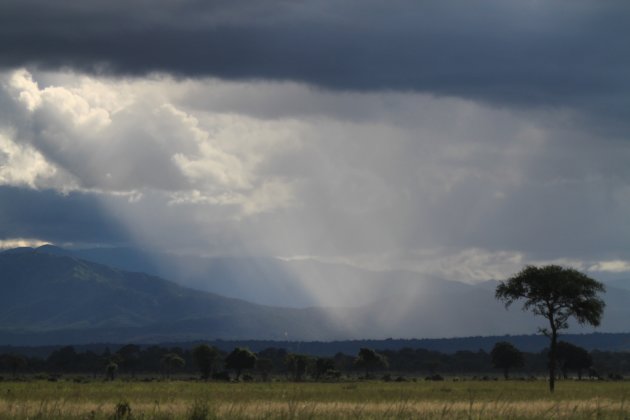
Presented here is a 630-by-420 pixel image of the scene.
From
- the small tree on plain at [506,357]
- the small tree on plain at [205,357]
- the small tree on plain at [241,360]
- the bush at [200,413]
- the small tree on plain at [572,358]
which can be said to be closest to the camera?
the bush at [200,413]

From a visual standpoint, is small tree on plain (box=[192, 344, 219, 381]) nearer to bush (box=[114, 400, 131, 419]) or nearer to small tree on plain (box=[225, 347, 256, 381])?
small tree on plain (box=[225, 347, 256, 381])

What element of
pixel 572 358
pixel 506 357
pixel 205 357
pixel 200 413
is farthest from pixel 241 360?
pixel 200 413

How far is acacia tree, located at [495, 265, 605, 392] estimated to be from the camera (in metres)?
69.4

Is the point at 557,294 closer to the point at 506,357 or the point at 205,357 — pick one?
the point at 205,357

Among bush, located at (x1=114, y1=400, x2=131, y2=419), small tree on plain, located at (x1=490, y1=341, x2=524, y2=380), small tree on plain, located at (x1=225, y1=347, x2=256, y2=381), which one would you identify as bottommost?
bush, located at (x1=114, y1=400, x2=131, y2=419)

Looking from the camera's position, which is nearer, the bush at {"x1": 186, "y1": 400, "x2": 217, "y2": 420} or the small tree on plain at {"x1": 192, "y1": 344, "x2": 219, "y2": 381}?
the bush at {"x1": 186, "y1": 400, "x2": 217, "y2": 420}

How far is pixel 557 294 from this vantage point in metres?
69.9

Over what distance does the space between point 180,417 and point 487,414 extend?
35.0 ft

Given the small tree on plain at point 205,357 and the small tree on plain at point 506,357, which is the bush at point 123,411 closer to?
the small tree on plain at point 205,357

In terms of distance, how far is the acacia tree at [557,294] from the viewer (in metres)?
69.4

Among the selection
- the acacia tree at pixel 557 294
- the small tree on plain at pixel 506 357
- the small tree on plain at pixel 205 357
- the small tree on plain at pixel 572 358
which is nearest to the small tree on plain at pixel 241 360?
the small tree on plain at pixel 205 357

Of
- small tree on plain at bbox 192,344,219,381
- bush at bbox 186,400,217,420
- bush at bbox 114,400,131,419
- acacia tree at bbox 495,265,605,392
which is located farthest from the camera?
small tree on plain at bbox 192,344,219,381

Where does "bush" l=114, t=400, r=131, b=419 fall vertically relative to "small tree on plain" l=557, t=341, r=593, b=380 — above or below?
below

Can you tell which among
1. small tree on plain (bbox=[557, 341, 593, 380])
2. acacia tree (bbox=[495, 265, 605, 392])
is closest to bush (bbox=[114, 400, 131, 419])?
acacia tree (bbox=[495, 265, 605, 392])
